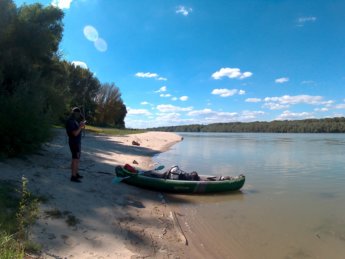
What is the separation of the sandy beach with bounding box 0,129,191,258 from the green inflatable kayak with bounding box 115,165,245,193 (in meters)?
0.59

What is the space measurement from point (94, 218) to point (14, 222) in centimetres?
174

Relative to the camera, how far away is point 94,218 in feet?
20.5

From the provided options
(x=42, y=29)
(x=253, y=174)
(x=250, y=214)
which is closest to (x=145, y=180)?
(x=250, y=214)

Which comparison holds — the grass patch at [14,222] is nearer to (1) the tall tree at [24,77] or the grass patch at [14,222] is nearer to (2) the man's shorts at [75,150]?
(2) the man's shorts at [75,150]

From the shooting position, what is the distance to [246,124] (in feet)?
554

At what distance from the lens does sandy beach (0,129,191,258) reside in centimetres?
492

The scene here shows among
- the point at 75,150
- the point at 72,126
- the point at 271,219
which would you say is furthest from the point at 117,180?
the point at 271,219

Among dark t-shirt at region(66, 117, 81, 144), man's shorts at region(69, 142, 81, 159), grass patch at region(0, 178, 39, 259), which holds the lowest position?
grass patch at region(0, 178, 39, 259)

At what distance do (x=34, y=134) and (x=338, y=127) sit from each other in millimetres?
128652

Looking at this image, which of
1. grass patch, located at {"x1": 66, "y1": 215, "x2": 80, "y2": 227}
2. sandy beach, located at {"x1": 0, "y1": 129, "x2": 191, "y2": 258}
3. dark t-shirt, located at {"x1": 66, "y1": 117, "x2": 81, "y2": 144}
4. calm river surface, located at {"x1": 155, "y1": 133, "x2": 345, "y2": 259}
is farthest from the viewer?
dark t-shirt, located at {"x1": 66, "y1": 117, "x2": 81, "y2": 144}

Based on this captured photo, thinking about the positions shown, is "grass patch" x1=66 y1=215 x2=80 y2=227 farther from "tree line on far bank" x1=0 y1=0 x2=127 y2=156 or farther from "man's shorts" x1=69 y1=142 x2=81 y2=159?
"tree line on far bank" x1=0 y1=0 x2=127 y2=156

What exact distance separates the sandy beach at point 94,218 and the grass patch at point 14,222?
222mm

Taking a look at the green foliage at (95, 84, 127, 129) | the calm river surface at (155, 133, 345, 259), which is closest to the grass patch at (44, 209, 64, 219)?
the calm river surface at (155, 133, 345, 259)

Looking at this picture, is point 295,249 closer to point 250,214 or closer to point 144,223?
point 250,214
